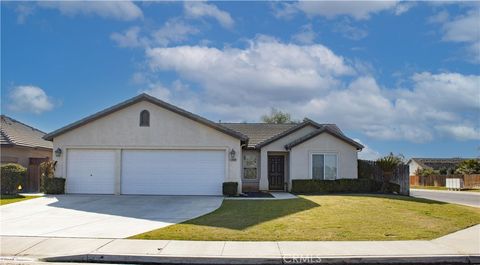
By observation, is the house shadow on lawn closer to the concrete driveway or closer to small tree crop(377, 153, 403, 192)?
the concrete driveway

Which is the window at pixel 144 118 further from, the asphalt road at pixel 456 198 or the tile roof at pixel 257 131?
the asphalt road at pixel 456 198

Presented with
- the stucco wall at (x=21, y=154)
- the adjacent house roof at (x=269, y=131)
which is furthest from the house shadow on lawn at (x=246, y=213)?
the stucco wall at (x=21, y=154)

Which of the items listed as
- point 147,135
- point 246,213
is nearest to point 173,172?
point 147,135

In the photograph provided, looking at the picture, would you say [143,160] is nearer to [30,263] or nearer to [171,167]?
[171,167]

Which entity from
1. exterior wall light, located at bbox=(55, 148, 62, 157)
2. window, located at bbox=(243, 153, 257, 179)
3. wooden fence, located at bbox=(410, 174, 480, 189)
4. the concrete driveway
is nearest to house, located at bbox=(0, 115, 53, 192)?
exterior wall light, located at bbox=(55, 148, 62, 157)

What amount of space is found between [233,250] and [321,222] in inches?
163

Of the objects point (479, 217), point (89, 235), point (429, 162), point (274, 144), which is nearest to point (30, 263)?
point (89, 235)

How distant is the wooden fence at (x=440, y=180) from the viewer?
38.6 m

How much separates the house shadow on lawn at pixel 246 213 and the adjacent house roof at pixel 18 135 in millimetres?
14232

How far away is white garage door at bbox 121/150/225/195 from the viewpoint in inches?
826

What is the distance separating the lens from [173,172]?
21.1 meters

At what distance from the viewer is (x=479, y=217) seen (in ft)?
45.6

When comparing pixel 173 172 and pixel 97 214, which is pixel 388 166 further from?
pixel 97 214

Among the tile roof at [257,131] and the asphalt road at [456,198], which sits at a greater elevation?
the tile roof at [257,131]
